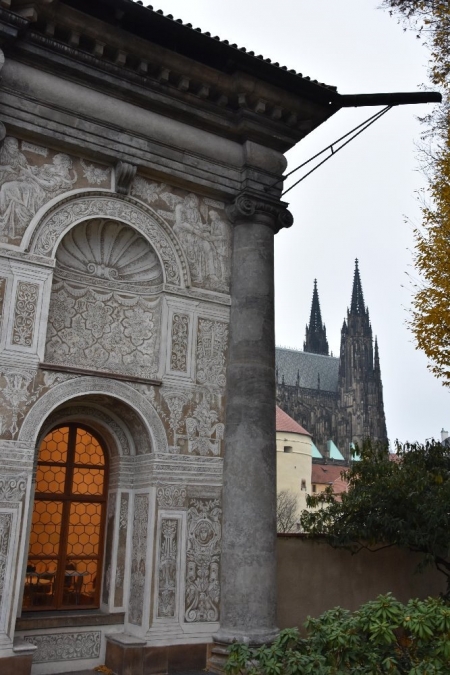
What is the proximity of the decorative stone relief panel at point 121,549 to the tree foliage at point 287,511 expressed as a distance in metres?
44.0

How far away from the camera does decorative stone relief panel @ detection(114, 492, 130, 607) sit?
9.54 metres

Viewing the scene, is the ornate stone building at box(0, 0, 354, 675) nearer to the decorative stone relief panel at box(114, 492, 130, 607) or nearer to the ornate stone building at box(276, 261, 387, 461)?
the decorative stone relief panel at box(114, 492, 130, 607)

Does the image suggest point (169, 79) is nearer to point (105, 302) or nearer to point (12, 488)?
point (105, 302)

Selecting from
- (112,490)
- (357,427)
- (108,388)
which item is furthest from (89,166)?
(357,427)

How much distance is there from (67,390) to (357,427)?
9051 centimetres

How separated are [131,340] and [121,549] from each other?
2.93m

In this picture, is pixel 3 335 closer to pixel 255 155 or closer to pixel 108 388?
pixel 108 388

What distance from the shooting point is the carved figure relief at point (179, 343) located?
1011 cm

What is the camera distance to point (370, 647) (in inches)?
246

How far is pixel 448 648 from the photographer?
5.85 m

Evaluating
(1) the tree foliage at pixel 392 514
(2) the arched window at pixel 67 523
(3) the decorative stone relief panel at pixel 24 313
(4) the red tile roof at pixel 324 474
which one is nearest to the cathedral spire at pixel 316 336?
(4) the red tile roof at pixel 324 474

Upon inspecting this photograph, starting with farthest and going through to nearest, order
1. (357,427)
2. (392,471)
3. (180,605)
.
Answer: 1. (357,427)
2. (392,471)
3. (180,605)

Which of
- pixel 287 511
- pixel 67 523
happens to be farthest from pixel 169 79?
pixel 287 511

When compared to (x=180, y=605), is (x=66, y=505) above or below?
above
